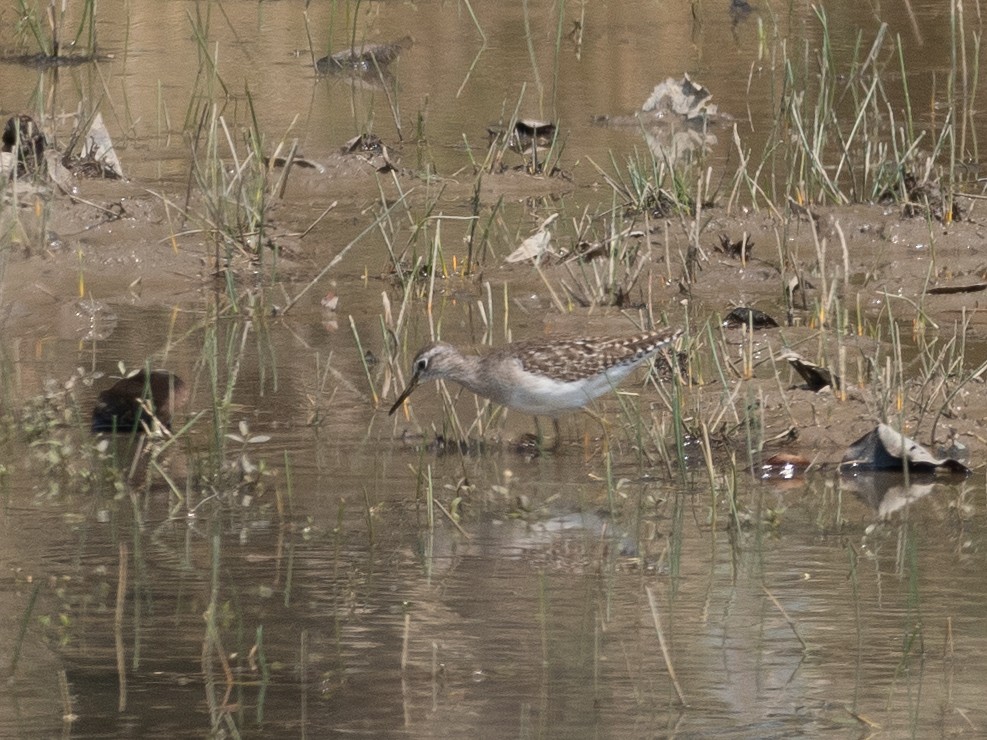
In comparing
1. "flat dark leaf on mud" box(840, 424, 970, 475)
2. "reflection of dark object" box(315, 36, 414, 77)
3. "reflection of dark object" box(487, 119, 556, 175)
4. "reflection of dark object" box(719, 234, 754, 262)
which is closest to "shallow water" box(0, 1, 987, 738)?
"flat dark leaf on mud" box(840, 424, 970, 475)

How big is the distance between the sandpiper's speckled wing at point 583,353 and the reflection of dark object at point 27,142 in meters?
4.33

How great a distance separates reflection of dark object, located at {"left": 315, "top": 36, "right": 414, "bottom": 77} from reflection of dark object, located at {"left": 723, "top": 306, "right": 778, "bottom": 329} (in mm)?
7016

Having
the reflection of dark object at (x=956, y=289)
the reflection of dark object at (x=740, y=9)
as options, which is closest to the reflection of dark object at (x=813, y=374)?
the reflection of dark object at (x=956, y=289)

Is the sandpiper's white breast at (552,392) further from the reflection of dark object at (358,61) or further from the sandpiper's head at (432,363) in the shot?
the reflection of dark object at (358,61)

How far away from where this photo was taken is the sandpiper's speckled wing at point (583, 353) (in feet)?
24.9

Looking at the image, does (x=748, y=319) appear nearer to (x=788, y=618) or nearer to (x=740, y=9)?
(x=788, y=618)

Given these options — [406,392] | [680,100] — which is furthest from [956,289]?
[680,100]

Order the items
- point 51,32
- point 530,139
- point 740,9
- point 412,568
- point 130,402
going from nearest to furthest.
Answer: point 412,568
point 130,402
point 530,139
point 51,32
point 740,9

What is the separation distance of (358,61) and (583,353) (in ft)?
28.6

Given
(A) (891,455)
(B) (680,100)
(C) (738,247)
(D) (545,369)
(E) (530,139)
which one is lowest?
(A) (891,455)

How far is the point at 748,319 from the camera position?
Answer: 895cm

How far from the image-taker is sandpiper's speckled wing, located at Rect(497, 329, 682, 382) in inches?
298

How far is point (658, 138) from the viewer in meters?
13.4

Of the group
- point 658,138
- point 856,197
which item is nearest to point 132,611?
point 856,197
